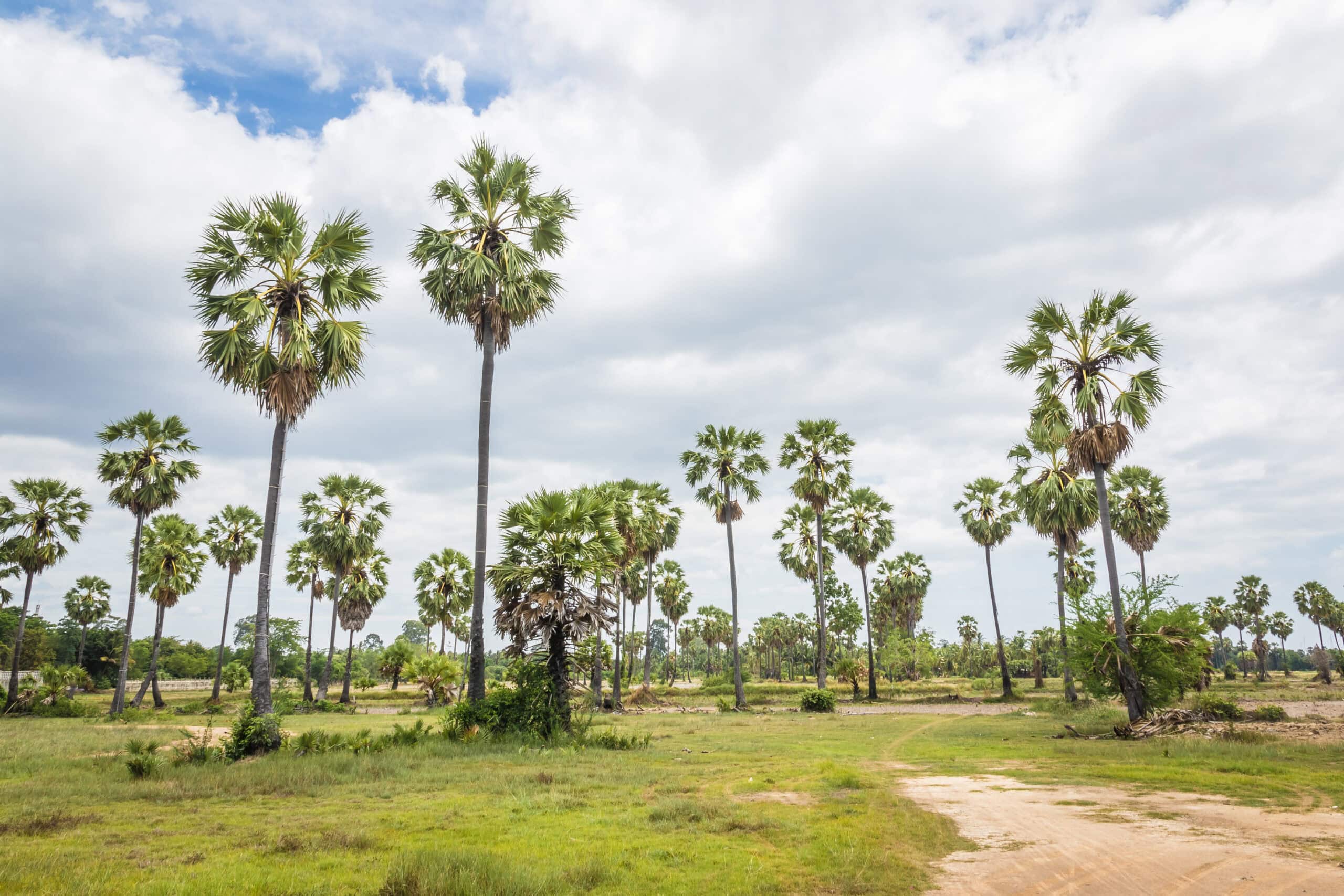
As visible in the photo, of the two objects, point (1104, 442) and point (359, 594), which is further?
point (359, 594)

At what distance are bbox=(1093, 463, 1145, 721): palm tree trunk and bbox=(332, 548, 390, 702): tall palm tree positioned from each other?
42998 millimetres

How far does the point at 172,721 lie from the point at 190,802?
2501cm

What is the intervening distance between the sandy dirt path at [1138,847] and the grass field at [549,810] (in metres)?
0.60

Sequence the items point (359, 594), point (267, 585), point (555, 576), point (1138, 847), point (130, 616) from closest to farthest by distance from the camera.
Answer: point (1138, 847) → point (267, 585) → point (555, 576) → point (130, 616) → point (359, 594)

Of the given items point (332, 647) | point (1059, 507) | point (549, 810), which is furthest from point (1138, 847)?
point (332, 647)

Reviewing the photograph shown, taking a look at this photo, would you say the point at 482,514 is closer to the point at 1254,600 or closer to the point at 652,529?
the point at 652,529

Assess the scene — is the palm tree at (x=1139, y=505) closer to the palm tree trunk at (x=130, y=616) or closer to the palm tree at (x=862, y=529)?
the palm tree at (x=862, y=529)

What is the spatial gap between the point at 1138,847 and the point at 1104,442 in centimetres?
1706

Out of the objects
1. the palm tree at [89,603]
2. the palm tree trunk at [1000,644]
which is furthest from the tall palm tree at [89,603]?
the palm tree trunk at [1000,644]

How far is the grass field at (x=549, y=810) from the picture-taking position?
23.2ft

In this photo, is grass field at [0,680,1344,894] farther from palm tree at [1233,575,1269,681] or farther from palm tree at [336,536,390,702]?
palm tree at [1233,575,1269,681]

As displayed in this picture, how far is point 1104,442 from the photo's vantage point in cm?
2220

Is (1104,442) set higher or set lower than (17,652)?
higher

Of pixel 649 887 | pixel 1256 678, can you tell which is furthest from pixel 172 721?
pixel 1256 678
